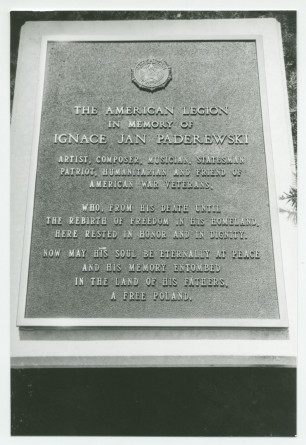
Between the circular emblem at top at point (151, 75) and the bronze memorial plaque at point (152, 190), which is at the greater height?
the circular emblem at top at point (151, 75)

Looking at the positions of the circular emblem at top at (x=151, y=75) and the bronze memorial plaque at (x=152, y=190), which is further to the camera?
the circular emblem at top at (x=151, y=75)

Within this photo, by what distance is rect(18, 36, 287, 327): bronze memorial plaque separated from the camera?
4816mm

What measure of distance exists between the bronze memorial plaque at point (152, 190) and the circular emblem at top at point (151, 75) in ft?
0.04

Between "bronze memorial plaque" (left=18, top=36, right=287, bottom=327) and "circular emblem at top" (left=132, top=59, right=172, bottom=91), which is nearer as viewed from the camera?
"bronze memorial plaque" (left=18, top=36, right=287, bottom=327)

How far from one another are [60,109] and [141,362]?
8.34 ft

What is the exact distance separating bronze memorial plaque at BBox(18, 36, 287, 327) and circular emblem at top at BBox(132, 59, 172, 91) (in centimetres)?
1

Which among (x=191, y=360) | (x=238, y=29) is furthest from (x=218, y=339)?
(x=238, y=29)

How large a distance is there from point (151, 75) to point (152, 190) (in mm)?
1155

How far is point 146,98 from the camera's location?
518 centimetres

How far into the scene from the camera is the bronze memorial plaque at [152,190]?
482cm

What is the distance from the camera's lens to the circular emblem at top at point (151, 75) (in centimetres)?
518

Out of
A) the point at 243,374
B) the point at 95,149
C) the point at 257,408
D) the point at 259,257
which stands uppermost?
the point at 95,149

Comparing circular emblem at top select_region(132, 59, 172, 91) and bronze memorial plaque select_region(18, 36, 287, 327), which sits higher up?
circular emblem at top select_region(132, 59, 172, 91)

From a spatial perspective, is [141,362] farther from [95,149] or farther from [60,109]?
[60,109]
